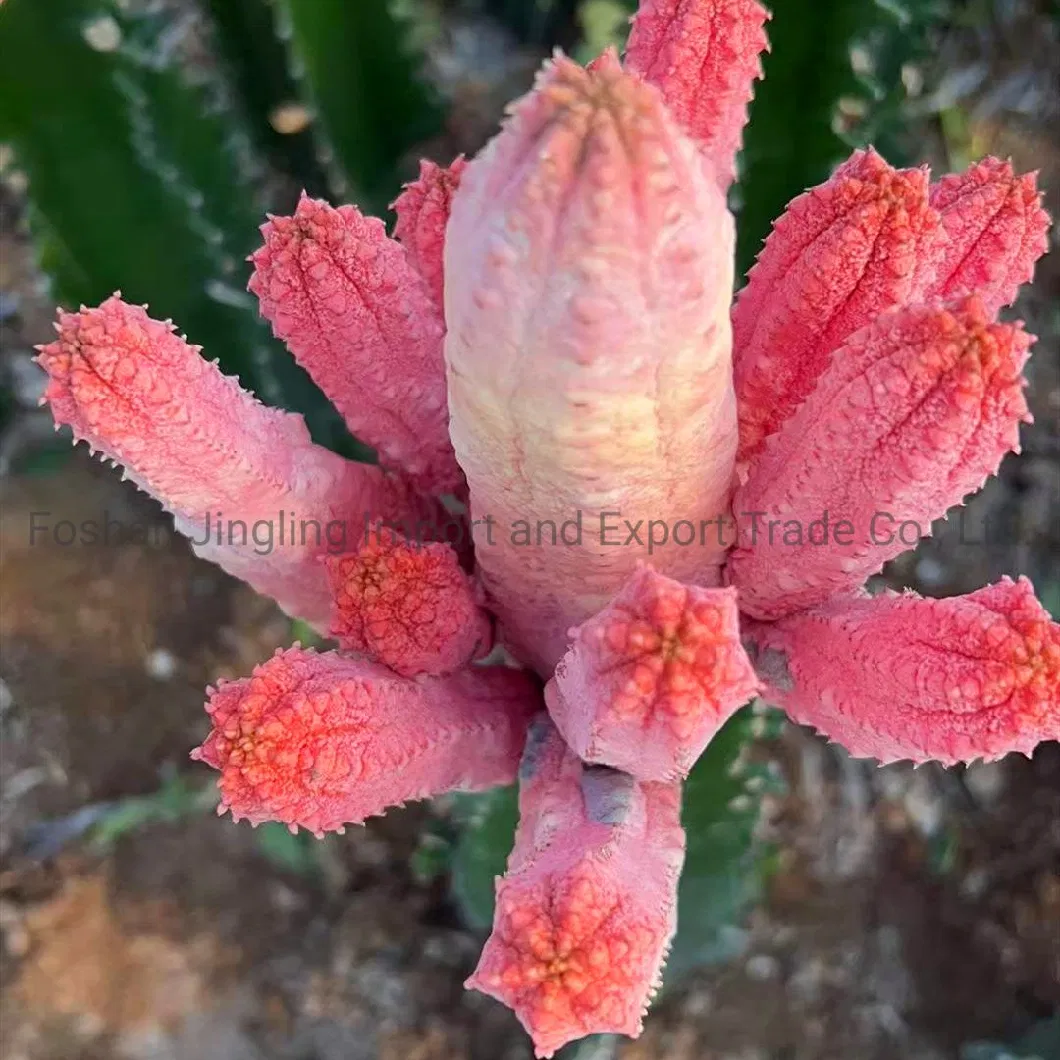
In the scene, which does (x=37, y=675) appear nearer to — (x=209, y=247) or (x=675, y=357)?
(x=209, y=247)

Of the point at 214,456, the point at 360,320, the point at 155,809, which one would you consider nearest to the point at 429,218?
the point at 360,320

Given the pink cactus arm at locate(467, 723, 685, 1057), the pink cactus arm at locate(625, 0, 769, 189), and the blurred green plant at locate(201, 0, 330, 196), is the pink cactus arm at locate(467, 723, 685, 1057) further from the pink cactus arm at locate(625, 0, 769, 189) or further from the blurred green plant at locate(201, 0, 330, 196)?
the blurred green plant at locate(201, 0, 330, 196)

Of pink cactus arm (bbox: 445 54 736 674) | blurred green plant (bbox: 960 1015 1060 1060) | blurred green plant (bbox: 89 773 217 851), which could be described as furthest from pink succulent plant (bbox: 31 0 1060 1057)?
blurred green plant (bbox: 960 1015 1060 1060)

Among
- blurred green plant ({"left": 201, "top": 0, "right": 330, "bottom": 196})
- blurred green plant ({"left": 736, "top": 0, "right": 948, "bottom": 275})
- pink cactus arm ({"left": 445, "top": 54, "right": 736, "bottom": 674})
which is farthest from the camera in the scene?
blurred green plant ({"left": 201, "top": 0, "right": 330, "bottom": 196})

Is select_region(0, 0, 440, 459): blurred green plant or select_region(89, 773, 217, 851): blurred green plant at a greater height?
select_region(0, 0, 440, 459): blurred green plant

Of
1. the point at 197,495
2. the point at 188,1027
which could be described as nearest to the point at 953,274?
the point at 197,495
